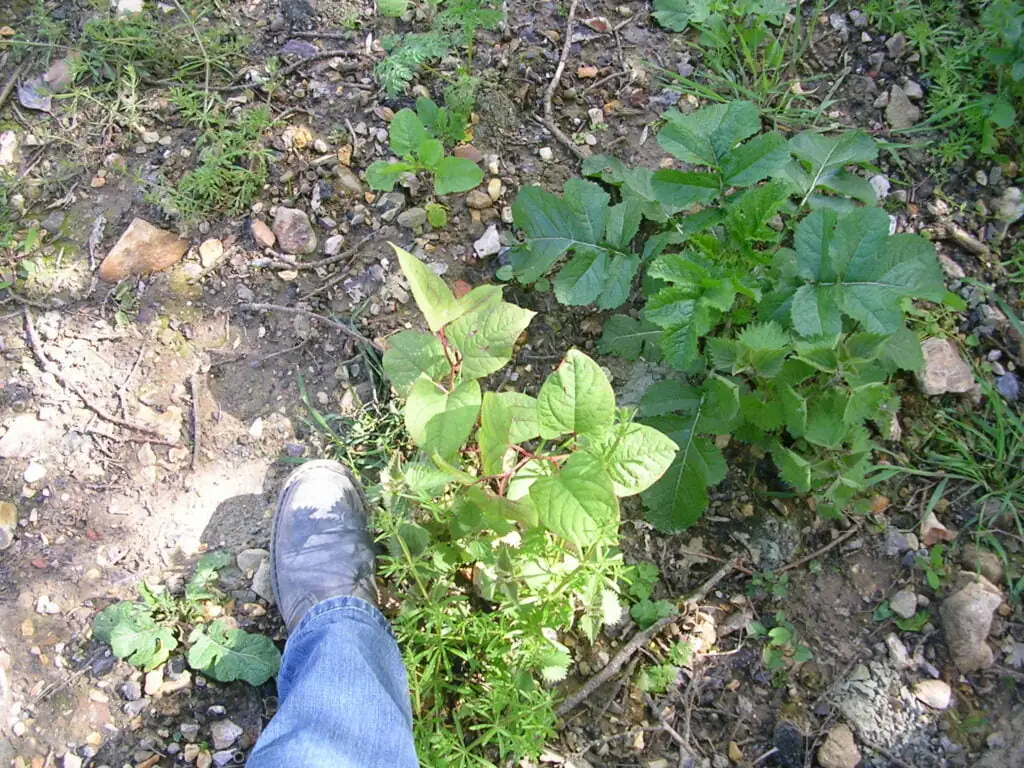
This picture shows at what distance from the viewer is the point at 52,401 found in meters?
2.49

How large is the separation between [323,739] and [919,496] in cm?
194

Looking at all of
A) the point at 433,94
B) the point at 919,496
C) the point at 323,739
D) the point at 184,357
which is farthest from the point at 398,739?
the point at 433,94

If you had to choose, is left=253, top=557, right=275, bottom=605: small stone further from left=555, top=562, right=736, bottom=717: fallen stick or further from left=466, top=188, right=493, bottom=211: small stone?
left=466, top=188, right=493, bottom=211: small stone

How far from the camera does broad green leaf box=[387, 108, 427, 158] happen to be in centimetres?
250

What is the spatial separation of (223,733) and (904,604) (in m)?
2.04

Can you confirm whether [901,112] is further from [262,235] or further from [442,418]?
[262,235]

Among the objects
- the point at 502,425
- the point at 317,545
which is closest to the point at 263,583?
the point at 317,545

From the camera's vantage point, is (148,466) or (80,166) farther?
(80,166)

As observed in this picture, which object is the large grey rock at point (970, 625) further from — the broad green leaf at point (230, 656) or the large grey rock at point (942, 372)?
the broad green leaf at point (230, 656)

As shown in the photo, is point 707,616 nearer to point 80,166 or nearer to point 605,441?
point 605,441

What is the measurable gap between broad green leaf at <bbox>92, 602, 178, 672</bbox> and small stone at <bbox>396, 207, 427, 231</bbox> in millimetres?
1465

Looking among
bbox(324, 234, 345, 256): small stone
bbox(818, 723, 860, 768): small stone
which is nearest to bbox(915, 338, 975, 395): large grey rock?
bbox(818, 723, 860, 768): small stone

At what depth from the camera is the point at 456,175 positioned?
2.50m

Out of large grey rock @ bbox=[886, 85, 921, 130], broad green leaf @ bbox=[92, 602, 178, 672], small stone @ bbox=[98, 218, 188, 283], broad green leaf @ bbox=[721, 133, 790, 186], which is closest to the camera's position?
broad green leaf @ bbox=[721, 133, 790, 186]
